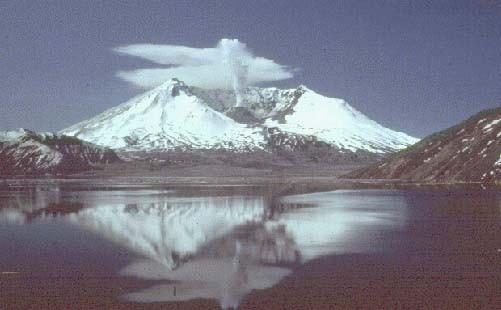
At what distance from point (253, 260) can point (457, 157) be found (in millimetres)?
101733

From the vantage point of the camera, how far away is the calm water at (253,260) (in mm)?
20203

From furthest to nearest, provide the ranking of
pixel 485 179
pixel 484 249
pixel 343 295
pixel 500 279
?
pixel 485 179 → pixel 484 249 → pixel 500 279 → pixel 343 295

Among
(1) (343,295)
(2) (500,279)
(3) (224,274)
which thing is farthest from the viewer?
(3) (224,274)

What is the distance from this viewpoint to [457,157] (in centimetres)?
11975

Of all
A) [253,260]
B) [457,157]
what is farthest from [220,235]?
[457,157]

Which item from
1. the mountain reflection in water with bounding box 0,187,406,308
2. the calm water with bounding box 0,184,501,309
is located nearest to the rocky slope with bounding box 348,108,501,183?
the mountain reflection in water with bounding box 0,187,406,308

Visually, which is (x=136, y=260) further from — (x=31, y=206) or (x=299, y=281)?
(x=31, y=206)

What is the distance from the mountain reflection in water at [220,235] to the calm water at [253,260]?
83 mm

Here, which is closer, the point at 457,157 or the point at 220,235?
the point at 220,235

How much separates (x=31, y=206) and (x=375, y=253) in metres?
44.4

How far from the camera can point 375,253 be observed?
94.9ft

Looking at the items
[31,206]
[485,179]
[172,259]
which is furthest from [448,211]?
[485,179]

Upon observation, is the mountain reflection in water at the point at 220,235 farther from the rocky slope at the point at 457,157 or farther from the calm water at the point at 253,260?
the rocky slope at the point at 457,157

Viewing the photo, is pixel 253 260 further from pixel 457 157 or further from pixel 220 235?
pixel 457 157
